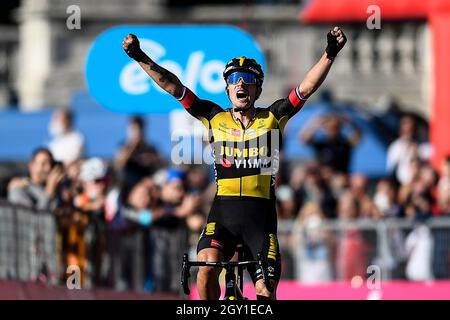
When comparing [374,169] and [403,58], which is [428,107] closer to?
[403,58]

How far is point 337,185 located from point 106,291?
21.6ft

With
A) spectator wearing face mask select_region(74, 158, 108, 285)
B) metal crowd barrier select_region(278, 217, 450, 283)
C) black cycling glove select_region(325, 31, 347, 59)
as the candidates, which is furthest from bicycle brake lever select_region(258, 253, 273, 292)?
metal crowd barrier select_region(278, 217, 450, 283)

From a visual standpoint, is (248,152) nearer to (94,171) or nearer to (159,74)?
(159,74)

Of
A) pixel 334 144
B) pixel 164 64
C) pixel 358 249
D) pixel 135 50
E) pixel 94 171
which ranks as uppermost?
pixel 164 64

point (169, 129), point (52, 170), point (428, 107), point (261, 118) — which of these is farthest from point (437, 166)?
point (428, 107)

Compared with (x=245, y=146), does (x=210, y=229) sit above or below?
below

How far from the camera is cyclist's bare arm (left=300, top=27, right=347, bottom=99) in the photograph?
10281 mm

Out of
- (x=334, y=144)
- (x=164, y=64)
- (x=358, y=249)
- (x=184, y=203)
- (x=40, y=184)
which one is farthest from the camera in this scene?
(x=334, y=144)

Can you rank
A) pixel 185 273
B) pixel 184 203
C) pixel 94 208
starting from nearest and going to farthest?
pixel 185 273 → pixel 94 208 → pixel 184 203

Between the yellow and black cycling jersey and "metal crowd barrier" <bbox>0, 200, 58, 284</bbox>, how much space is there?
3.31m

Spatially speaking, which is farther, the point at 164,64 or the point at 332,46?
the point at 164,64

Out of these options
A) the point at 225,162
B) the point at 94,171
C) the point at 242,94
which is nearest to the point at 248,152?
the point at 225,162

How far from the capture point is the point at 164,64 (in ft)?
51.0

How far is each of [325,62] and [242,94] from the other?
2.01ft
